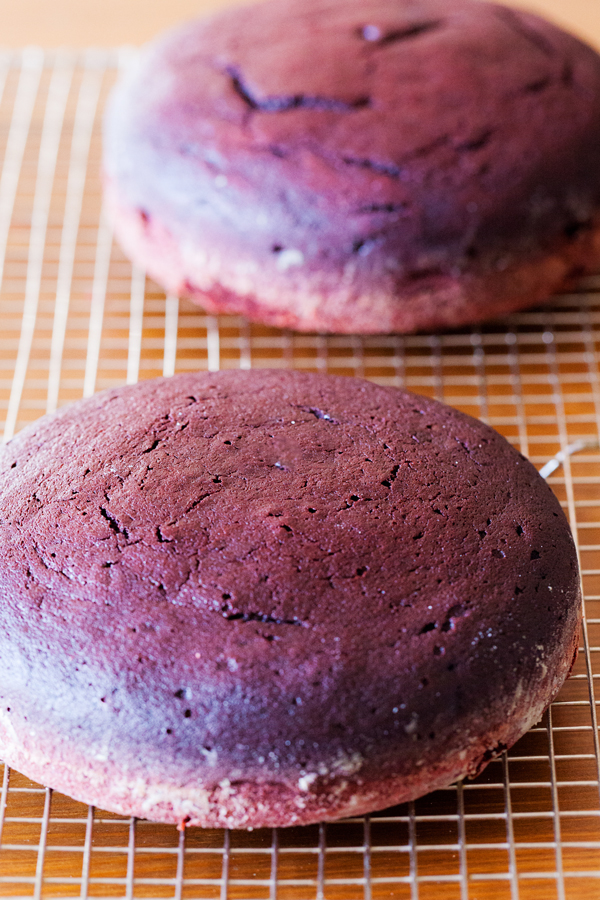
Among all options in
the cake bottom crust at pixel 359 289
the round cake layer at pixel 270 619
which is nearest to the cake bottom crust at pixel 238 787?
the round cake layer at pixel 270 619

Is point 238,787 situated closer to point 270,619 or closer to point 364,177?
point 270,619

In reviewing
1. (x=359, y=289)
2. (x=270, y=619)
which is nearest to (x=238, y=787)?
(x=270, y=619)

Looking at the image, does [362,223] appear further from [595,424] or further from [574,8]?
[574,8]

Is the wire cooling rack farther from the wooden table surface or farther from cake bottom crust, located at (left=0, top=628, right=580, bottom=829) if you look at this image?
the wooden table surface

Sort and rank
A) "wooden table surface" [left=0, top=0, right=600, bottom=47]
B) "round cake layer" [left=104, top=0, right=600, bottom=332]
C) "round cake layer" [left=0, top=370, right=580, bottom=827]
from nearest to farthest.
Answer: "round cake layer" [left=0, top=370, right=580, bottom=827] < "round cake layer" [left=104, top=0, right=600, bottom=332] < "wooden table surface" [left=0, top=0, right=600, bottom=47]

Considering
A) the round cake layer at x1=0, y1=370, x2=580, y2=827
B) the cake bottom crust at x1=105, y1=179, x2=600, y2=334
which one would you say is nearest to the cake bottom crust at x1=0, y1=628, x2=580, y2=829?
the round cake layer at x1=0, y1=370, x2=580, y2=827
